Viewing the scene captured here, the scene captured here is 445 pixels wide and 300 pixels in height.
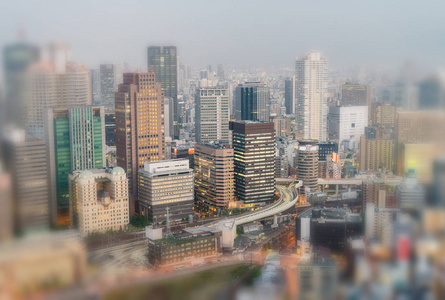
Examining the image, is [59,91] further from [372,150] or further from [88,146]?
[372,150]

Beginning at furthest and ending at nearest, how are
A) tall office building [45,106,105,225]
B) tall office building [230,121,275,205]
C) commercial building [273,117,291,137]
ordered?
commercial building [273,117,291,137], tall office building [230,121,275,205], tall office building [45,106,105,225]

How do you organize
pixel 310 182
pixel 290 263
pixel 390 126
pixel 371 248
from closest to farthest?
pixel 371 248 → pixel 290 263 → pixel 390 126 → pixel 310 182

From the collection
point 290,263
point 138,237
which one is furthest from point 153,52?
point 290,263

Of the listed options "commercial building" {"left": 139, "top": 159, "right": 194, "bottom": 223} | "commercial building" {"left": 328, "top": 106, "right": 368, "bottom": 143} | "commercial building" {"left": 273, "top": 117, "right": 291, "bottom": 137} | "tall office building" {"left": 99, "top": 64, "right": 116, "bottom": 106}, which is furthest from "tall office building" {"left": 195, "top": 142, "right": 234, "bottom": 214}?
"commercial building" {"left": 273, "top": 117, "right": 291, "bottom": 137}

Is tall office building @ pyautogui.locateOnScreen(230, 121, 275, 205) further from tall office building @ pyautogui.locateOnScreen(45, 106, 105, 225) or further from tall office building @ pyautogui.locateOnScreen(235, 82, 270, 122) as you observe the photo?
tall office building @ pyautogui.locateOnScreen(235, 82, 270, 122)

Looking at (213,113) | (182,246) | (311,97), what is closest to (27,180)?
(182,246)

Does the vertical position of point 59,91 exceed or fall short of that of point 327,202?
it exceeds it
